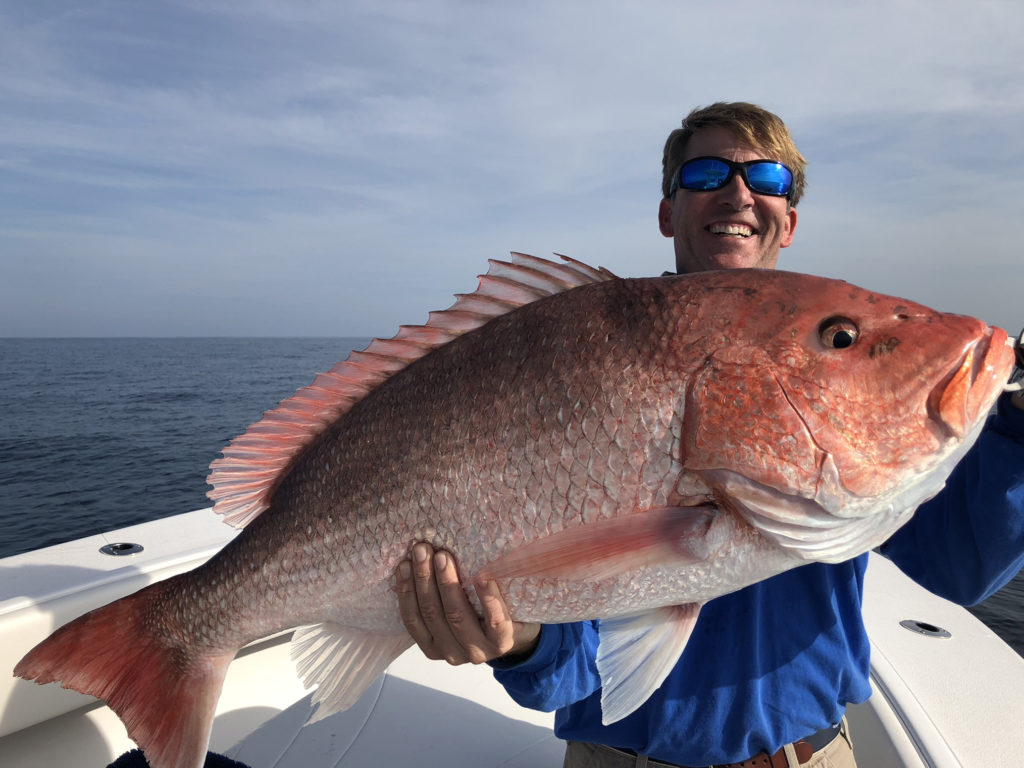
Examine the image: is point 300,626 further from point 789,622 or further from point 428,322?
point 789,622

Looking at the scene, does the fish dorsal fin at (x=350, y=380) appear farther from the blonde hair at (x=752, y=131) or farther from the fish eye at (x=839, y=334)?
the blonde hair at (x=752, y=131)

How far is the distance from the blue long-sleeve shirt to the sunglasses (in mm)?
1339

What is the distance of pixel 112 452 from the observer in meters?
16.7

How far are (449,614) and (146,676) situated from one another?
0.94 meters

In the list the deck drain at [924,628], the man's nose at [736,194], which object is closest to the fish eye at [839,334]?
the man's nose at [736,194]

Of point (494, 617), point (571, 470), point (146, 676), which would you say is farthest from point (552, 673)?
point (146, 676)

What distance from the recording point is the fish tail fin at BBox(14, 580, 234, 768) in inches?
69.8

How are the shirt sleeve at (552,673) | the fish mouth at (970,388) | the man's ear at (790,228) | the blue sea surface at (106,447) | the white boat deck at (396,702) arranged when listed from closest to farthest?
the fish mouth at (970,388) < the shirt sleeve at (552,673) < the white boat deck at (396,702) < the man's ear at (790,228) < the blue sea surface at (106,447)

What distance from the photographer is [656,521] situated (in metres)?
1.32

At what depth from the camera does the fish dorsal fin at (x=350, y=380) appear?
5.50 ft

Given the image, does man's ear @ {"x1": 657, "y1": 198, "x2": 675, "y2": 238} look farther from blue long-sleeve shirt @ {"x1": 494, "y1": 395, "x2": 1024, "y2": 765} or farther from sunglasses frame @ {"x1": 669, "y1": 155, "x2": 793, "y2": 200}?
blue long-sleeve shirt @ {"x1": 494, "y1": 395, "x2": 1024, "y2": 765}

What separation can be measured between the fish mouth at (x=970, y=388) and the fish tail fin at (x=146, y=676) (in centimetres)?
187

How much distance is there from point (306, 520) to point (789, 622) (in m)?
1.46

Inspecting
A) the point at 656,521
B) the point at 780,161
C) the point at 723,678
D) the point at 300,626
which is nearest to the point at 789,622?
the point at 723,678
